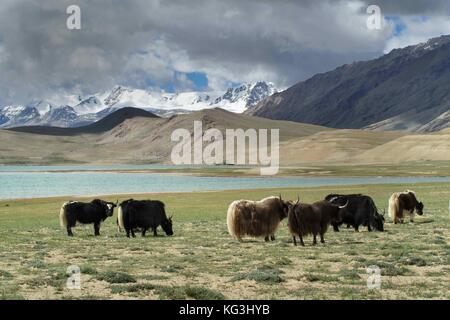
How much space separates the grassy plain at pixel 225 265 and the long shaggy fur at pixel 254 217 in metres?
0.48

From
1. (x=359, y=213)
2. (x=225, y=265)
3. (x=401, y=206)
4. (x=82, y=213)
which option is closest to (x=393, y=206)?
(x=401, y=206)

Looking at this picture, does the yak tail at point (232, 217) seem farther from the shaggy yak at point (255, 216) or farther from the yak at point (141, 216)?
the yak at point (141, 216)

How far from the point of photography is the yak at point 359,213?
2445 centimetres

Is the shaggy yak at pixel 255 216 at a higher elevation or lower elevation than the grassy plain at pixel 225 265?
higher

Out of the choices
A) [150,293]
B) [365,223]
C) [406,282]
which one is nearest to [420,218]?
[365,223]

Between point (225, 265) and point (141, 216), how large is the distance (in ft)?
28.1

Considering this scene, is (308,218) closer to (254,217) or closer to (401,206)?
(254,217)

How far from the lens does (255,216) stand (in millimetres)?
21109

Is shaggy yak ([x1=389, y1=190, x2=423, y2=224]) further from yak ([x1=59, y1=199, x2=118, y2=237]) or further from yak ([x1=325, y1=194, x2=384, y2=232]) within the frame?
yak ([x1=59, y1=199, x2=118, y2=237])

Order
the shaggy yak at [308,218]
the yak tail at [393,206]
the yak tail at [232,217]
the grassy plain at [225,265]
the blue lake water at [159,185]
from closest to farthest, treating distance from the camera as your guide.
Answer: the grassy plain at [225,265] → the shaggy yak at [308,218] → the yak tail at [232,217] → the yak tail at [393,206] → the blue lake water at [159,185]

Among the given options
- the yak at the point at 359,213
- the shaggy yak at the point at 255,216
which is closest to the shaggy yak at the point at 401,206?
the yak at the point at 359,213

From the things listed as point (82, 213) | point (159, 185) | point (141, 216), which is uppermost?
point (159, 185)
